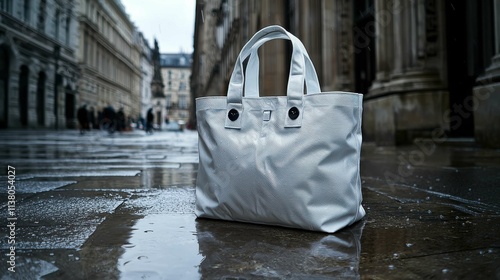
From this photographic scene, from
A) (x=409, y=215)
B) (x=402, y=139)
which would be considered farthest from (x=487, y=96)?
(x=409, y=215)

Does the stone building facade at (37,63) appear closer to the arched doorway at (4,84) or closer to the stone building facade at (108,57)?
the arched doorway at (4,84)

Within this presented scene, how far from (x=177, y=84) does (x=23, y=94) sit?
235 feet

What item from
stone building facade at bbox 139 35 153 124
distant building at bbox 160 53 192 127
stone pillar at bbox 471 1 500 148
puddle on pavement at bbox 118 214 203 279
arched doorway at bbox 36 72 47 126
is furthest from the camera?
distant building at bbox 160 53 192 127

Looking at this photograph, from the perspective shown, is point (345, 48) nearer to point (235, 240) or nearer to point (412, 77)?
point (412, 77)

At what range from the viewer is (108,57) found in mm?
48281

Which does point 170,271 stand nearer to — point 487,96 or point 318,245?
point 318,245

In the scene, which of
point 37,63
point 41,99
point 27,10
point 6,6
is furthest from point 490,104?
point 41,99

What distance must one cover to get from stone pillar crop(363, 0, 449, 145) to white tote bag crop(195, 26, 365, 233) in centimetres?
516

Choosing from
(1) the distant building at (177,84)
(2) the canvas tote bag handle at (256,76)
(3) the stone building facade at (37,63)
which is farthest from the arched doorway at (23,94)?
(1) the distant building at (177,84)

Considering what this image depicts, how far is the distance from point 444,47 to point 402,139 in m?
1.62

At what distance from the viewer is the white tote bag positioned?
144cm

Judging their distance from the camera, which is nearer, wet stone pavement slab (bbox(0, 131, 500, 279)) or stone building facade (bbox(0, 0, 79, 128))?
wet stone pavement slab (bbox(0, 131, 500, 279))

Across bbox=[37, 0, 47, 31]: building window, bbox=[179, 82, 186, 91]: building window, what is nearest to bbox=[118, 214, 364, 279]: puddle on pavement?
bbox=[37, 0, 47, 31]: building window

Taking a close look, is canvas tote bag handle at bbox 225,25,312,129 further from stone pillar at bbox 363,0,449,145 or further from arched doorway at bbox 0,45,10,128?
arched doorway at bbox 0,45,10,128
